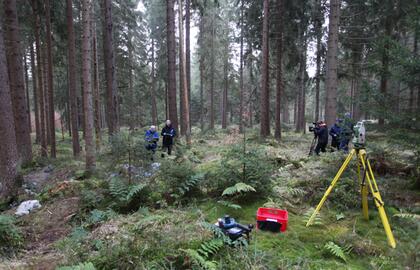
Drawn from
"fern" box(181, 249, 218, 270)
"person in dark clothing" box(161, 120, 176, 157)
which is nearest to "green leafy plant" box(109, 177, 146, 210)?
"fern" box(181, 249, 218, 270)

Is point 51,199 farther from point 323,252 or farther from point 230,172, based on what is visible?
point 323,252

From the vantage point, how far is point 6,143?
8.18m

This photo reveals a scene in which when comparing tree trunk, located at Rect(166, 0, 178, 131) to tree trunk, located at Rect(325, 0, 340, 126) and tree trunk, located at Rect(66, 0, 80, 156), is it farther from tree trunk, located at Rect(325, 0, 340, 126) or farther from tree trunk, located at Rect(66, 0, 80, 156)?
tree trunk, located at Rect(325, 0, 340, 126)

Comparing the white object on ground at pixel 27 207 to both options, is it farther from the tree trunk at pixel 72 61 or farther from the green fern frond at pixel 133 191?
the tree trunk at pixel 72 61

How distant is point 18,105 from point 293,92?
24.4m

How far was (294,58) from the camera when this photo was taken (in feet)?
56.8

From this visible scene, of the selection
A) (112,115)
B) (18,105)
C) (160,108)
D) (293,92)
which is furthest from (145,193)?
(160,108)

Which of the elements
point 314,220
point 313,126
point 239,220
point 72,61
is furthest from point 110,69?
point 314,220

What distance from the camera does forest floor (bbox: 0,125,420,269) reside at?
3400mm

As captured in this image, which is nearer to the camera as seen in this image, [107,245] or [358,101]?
[107,245]

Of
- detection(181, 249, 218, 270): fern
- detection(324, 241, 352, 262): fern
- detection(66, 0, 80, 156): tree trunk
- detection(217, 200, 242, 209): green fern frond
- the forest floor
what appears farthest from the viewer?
detection(66, 0, 80, 156): tree trunk

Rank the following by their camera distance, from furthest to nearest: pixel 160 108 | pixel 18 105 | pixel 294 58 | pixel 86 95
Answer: pixel 160 108 < pixel 294 58 < pixel 18 105 < pixel 86 95

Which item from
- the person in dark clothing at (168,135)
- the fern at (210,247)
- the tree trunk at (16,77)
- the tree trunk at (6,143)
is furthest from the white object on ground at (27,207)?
the person in dark clothing at (168,135)

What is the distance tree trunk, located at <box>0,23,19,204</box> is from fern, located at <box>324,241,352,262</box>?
27.0 feet
